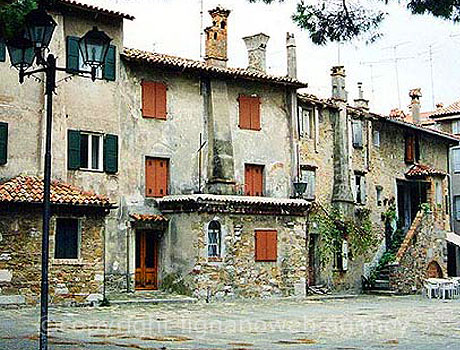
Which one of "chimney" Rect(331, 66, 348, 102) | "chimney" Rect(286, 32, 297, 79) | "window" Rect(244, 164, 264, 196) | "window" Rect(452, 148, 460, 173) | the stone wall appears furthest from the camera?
"window" Rect(452, 148, 460, 173)

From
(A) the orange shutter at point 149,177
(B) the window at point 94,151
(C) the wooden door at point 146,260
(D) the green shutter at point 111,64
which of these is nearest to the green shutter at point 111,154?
(B) the window at point 94,151

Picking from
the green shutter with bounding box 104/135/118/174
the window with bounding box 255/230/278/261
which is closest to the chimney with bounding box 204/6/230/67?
the green shutter with bounding box 104/135/118/174

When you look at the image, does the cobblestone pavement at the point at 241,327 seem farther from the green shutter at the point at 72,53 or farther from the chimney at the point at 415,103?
the chimney at the point at 415,103

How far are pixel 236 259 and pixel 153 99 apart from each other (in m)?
6.89

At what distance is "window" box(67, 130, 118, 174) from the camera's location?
2684 centimetres

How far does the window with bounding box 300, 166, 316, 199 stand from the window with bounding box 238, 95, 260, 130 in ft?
11.8

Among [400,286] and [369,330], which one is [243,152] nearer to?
[400,286]

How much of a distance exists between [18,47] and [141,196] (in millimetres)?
17762

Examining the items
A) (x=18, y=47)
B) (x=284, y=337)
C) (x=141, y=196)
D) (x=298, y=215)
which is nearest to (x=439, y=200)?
(x=298, y=215)

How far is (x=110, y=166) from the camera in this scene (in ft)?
90.9

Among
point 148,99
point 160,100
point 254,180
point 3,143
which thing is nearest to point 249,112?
point 254,180

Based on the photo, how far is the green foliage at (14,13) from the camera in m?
10.8

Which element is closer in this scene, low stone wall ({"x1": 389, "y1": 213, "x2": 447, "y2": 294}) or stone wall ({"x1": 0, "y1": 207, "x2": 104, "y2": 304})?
stone wall ({"x1": 0, "y1": 207, "x2": 104, "y2": 304})

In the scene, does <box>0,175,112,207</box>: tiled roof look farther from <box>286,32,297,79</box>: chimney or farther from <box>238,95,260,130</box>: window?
<box>286,32,297,79</box>: chimney
